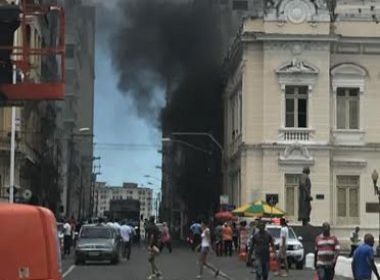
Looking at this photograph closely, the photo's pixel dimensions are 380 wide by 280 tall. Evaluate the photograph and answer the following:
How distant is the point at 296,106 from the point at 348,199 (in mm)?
6340

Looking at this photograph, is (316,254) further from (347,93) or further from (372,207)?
(347,93)

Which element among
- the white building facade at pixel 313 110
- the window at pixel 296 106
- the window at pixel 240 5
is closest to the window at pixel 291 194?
the white building facade at pixel 313 110

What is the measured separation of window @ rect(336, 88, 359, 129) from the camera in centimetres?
5678

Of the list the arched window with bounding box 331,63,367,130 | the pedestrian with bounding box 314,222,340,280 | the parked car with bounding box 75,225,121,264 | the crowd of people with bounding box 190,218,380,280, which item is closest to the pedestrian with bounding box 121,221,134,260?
the parked car with bounding box 75,225,121,264

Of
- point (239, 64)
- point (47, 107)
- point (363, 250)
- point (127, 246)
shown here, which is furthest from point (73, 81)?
point (363, 250)

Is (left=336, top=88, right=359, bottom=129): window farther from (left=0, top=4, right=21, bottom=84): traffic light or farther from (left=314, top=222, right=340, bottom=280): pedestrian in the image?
(left=0, top=4, right=21, bottom=84): traffic light

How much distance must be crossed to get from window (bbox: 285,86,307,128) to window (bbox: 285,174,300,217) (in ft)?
10.3

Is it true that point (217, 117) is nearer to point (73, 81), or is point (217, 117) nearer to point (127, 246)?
point (127, 246)

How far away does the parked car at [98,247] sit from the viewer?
36.5 m

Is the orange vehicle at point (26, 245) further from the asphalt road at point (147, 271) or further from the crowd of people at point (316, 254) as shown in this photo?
the asphalt road at point (147, 271)

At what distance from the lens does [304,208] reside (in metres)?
41.6

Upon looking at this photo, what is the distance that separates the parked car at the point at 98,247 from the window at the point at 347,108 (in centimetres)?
2319

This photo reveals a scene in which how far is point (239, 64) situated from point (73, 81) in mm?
66178

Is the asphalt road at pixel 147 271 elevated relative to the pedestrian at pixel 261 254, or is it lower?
lower
